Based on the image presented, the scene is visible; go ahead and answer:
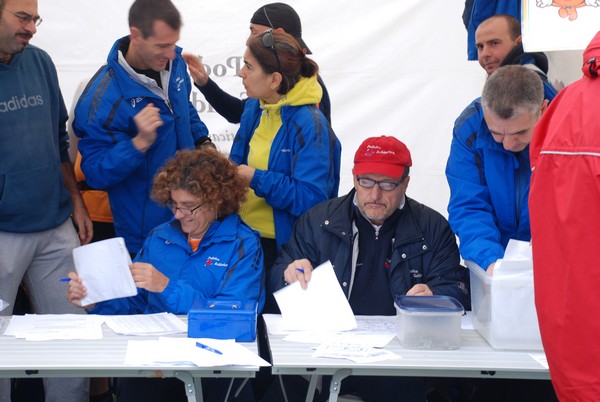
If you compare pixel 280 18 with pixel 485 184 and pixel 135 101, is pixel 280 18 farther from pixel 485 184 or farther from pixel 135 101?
pixel 485 184

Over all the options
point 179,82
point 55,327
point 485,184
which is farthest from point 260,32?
point 55,327

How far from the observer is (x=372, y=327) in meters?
2.88

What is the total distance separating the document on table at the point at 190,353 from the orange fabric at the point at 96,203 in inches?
43.8

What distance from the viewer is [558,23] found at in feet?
8.29

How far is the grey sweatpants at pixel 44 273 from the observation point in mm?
3148

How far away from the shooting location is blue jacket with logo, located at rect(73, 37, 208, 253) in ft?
10.9

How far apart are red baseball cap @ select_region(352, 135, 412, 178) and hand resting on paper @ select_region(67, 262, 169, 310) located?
85 centimetres

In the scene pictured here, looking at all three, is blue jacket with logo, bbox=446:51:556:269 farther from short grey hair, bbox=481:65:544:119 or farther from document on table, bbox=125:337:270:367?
document on table, bbox=125:337:270:367

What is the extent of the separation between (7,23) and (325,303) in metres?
1.49

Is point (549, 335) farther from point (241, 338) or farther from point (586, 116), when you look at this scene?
point (241, 338)

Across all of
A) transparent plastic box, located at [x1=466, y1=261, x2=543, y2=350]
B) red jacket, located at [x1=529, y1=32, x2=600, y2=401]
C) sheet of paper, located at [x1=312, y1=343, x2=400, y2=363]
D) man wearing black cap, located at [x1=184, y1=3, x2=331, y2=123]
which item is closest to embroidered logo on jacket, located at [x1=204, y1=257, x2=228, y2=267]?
sheet of paper, located at [x1=312, y1=343, x2=400, y2=363]

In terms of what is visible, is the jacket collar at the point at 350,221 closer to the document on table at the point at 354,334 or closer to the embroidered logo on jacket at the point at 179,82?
the document on table at the point at 354,334

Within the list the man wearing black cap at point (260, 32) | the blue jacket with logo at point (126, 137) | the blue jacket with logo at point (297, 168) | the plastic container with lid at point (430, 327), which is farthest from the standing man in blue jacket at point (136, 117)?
the plastic container with lid at point (430, 327)

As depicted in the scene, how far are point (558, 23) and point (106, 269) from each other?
5.18 ft
